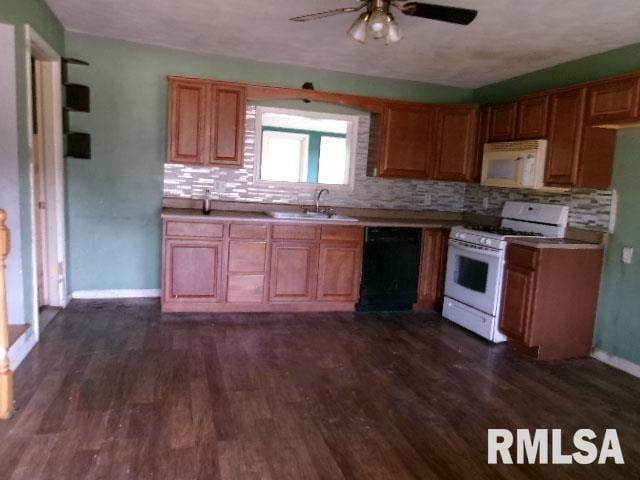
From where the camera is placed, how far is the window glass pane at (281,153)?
15.5ft

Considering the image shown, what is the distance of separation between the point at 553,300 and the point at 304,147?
2684 mm

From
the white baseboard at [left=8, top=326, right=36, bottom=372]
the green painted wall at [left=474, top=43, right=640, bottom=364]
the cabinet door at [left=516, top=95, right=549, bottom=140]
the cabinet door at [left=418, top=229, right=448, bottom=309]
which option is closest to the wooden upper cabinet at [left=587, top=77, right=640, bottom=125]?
the green painted wall at [left=474, top=43, right=640, bottom=364]

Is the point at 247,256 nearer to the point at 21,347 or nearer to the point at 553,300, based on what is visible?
the point at 21,347

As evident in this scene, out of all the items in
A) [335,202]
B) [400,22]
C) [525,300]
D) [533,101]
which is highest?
[400,22]

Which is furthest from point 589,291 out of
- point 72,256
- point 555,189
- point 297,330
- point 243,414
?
point 72,256

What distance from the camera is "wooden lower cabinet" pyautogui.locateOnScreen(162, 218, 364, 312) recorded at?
13.3 feet

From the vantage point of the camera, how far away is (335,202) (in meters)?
4.96

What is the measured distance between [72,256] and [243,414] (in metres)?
2.76

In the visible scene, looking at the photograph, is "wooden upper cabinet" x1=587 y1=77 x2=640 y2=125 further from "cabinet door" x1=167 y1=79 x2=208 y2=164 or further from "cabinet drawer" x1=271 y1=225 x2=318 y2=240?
"cabinet door" x1=167 y1=79 x2=208 y2=164

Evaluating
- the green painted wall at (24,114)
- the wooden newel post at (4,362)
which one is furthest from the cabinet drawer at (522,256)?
the green painted wall at (24,114)

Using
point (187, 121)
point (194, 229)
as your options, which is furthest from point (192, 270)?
point (187, 121)

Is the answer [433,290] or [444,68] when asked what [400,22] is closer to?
[444,68]

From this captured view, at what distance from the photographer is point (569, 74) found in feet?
13.0

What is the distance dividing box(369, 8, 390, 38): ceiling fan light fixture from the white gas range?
2095 mm
